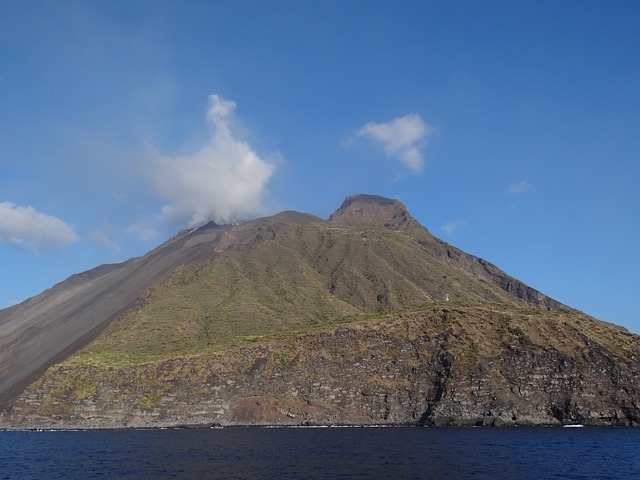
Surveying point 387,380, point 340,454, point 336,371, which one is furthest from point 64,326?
point 340,454

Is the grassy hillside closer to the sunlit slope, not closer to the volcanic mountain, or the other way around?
the sunlit slope

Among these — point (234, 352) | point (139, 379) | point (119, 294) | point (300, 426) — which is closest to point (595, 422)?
point (300, 426)

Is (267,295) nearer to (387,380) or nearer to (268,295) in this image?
(268,295)

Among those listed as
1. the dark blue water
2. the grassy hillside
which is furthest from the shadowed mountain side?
the dark blue water

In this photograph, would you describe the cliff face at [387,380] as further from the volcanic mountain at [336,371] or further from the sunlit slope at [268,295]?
the sunlit slope at [268,295]

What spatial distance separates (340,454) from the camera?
54125mm

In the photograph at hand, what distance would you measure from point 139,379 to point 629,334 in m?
84.7

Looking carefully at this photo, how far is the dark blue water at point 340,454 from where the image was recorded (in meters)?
44.9

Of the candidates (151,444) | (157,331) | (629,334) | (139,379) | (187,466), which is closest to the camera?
(187,466)

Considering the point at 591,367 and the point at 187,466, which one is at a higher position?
the point at 591,367

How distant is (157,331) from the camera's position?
125000mm

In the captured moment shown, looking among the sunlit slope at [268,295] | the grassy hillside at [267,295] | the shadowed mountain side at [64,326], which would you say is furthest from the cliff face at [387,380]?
the shadowed mountain side at [64,326]

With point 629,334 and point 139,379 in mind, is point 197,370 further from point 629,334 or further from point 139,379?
point 629,334

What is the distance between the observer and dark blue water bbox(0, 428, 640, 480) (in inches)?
1769
